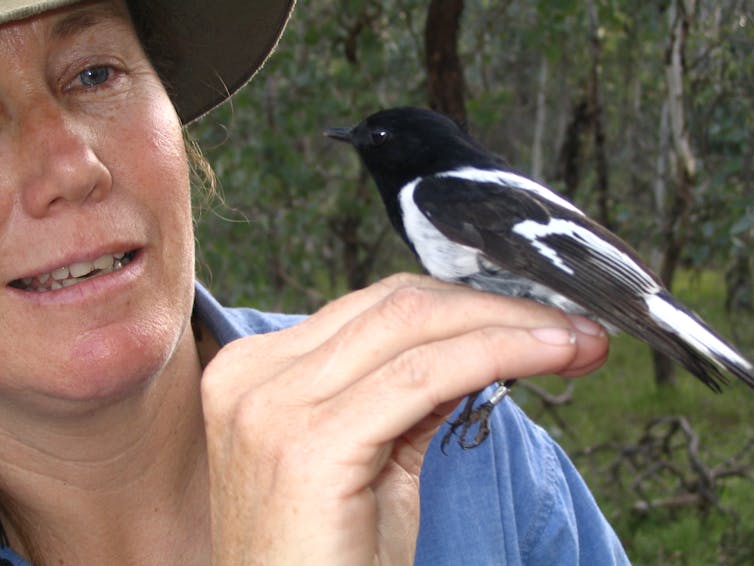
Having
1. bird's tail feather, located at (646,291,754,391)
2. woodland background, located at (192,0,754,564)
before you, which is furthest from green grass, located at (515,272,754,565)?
bird's tail feather, located at (646,291,754,391)

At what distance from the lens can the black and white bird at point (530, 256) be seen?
1427mm

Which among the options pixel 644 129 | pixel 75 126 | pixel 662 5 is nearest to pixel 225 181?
pixel 662 5

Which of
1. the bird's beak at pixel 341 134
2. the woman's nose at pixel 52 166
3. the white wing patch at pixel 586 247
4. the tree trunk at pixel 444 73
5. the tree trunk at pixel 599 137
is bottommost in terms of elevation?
the tree trunk at pixel 599 137

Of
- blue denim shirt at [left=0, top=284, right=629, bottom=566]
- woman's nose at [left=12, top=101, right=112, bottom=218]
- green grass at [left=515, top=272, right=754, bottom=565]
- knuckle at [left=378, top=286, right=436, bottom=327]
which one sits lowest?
green grass at [left=515, top=272, right=754, bottom=565]

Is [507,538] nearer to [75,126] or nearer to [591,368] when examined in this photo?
[591,368]

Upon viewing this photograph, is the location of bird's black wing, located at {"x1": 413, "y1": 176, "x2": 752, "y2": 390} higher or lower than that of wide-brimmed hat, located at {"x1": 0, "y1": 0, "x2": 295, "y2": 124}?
lower

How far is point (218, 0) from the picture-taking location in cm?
182

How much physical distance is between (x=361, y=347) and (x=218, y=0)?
932 mm

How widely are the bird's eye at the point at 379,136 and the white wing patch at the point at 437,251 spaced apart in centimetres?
35

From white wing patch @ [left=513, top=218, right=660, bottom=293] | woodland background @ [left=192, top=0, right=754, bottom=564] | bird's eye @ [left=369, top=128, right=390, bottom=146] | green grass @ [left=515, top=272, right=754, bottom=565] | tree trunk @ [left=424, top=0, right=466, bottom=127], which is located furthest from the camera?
green grass @ [left=515, top=272, right=754, bottom=565]

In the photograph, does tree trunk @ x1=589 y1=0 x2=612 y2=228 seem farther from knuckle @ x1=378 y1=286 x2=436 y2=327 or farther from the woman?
knuckle @ x1=378 y1=286 x2=436 y2=327

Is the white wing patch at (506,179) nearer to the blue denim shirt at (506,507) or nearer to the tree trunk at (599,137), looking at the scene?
the blue denim shirt at (506,507)

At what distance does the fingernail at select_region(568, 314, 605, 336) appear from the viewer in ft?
4.34

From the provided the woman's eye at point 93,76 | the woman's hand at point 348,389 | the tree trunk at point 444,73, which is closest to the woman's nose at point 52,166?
the woman's eye at point 93,76
